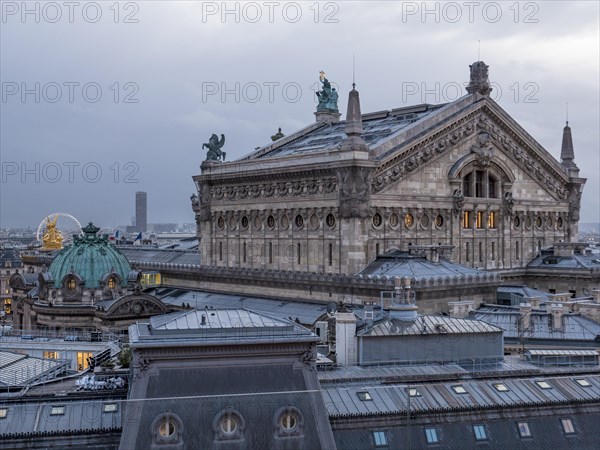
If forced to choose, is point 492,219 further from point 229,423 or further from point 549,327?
point 229,423

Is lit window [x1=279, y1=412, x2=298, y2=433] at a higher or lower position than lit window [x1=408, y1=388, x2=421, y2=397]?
lower

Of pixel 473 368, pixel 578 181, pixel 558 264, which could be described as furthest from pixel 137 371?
pixel 578 181

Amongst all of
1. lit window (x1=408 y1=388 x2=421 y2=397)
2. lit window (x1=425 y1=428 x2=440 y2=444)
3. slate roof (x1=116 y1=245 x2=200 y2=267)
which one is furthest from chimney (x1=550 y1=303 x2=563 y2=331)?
slate roof (x1=116 y1=245 x2=200 y2=267)

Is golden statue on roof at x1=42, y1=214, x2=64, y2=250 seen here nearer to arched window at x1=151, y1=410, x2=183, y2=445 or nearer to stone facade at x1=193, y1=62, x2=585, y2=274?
stone facade at x1=193, y1=62, x2=585, y2=274

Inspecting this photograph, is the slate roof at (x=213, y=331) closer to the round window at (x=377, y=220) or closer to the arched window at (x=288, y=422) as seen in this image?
the arched window at (x=288, y=422)

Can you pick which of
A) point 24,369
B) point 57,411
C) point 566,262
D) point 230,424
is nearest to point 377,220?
point 566,262

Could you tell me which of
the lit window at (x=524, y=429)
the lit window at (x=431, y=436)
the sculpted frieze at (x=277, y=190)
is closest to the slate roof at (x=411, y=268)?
the sculpted frieze at (x=277, y=190)
